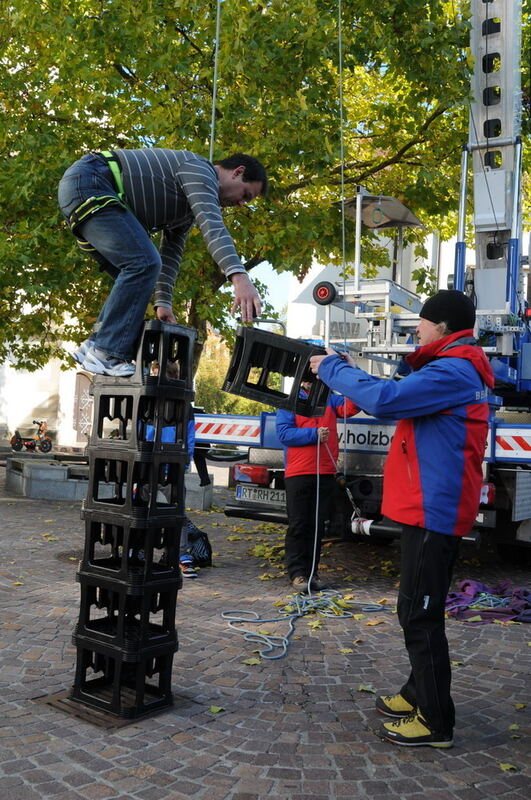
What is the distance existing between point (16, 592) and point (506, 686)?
381 cm

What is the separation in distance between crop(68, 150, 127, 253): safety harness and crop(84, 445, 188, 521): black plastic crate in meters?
1.05

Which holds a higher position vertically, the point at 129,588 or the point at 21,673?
the point at 129,588

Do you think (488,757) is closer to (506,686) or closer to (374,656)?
(506,686)

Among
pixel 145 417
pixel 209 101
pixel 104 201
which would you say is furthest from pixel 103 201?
pixel 209 101

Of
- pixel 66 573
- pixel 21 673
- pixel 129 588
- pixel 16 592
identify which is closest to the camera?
pixel 129 588

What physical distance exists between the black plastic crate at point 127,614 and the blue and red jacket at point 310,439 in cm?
308

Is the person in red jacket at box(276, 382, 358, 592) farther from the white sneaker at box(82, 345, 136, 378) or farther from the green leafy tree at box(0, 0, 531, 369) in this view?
the green leafy tree at box(0, 0, 531, 369)

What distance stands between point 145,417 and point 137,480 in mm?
310

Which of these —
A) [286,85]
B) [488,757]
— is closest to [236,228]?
[286,85]

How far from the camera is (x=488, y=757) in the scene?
Answer: 346 centimetres

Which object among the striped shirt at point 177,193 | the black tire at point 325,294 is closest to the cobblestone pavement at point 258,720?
the striped shirt at point 177,193

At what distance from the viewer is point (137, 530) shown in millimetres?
3869

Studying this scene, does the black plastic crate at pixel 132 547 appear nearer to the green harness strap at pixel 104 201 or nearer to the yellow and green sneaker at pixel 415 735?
the yellow and green sneaker at pixel 415 735

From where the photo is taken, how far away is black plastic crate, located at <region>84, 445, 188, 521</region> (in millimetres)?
3723
